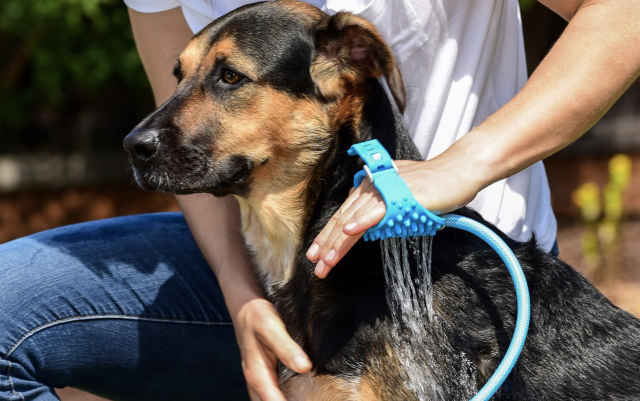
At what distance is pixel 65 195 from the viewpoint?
28.3 feet

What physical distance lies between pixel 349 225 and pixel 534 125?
0.58 meters

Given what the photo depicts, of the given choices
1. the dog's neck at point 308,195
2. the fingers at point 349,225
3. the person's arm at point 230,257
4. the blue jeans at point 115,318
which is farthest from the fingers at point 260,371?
the fingers at point 349,225

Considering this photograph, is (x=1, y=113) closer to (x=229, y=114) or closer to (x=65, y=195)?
(x=65, y=195)

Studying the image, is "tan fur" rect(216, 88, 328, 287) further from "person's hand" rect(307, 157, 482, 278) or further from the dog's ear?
"person's hand" rect(307, 157, 482, 278)

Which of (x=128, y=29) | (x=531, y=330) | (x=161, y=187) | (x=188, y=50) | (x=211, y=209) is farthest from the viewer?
(x=128, y=29)

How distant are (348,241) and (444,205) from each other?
280 millimetres

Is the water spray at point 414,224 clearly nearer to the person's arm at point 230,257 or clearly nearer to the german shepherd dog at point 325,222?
the german shepherd dog at point 325,222

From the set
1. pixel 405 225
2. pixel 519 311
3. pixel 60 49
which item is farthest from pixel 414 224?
pixel 60 49

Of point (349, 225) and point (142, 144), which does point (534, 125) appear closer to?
point (349, 225)

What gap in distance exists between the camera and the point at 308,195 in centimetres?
266

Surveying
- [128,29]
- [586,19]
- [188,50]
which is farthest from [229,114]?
[128,29]

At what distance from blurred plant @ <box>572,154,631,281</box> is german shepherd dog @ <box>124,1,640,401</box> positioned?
3.86 metres

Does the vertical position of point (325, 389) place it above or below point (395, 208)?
below

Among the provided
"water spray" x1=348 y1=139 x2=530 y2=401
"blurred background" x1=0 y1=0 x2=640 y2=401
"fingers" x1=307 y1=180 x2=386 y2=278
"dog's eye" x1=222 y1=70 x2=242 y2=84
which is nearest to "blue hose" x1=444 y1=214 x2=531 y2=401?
"water spray" x1=348 y1=139 x2=530 y2=401
